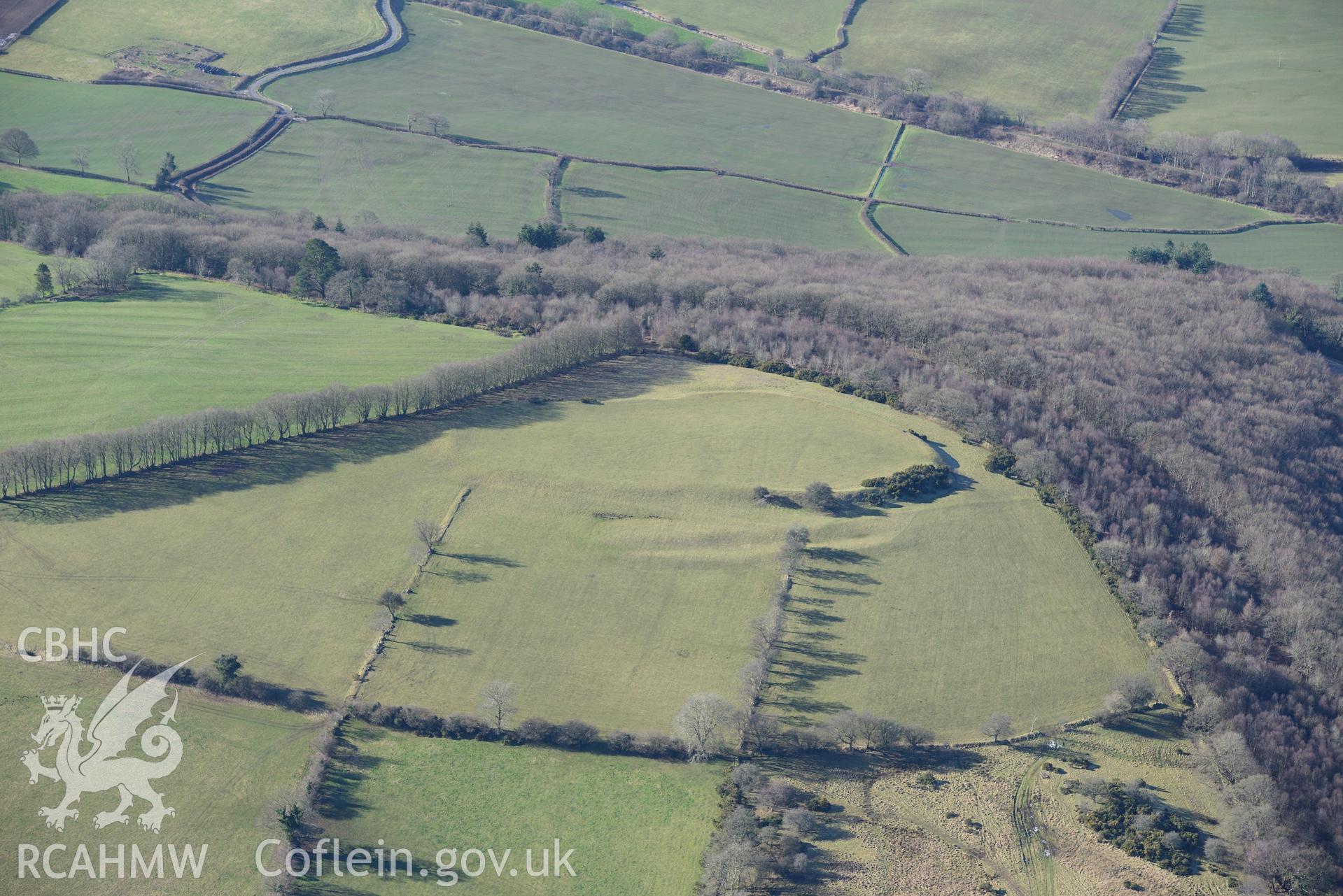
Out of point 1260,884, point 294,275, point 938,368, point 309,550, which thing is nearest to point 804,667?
point 1260,884

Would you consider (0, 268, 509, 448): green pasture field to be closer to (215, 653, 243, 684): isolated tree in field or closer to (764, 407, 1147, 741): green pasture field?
(215, 653, 243, 684): isolated tree in field

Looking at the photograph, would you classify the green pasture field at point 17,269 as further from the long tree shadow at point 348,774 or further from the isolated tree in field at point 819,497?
the isolated tree in field at point 819,497

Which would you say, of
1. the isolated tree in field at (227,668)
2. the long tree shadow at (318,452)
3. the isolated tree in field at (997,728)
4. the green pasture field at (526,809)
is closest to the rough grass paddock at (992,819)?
the isolated tree in field at (997,728)

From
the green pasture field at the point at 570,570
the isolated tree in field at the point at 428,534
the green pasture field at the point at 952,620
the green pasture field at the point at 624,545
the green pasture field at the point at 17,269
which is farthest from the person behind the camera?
the green pasture field at the point at 17,269

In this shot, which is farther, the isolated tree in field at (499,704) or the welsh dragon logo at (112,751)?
the isolated tree in field at (499,704)

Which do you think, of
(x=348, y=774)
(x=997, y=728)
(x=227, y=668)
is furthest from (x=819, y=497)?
(x=227, y=668)

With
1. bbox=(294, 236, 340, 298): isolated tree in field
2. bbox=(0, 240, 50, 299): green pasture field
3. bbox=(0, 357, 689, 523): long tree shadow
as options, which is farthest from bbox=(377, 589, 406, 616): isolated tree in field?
bbox=(0, 240, 50, 299): green pasture field

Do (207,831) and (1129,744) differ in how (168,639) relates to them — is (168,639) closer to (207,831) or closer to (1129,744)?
(207,831)

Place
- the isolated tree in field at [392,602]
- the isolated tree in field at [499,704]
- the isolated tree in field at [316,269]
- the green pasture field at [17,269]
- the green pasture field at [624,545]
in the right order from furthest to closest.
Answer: the isolated tree in field at [316,269]
the green pasture field at [17,269]
the isolated tree in field at [392,602]
the green pasture field at [624,545]
the isolated tree in field at [499,704]

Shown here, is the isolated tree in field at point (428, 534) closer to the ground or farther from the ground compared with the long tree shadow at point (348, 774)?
farther from the ground
